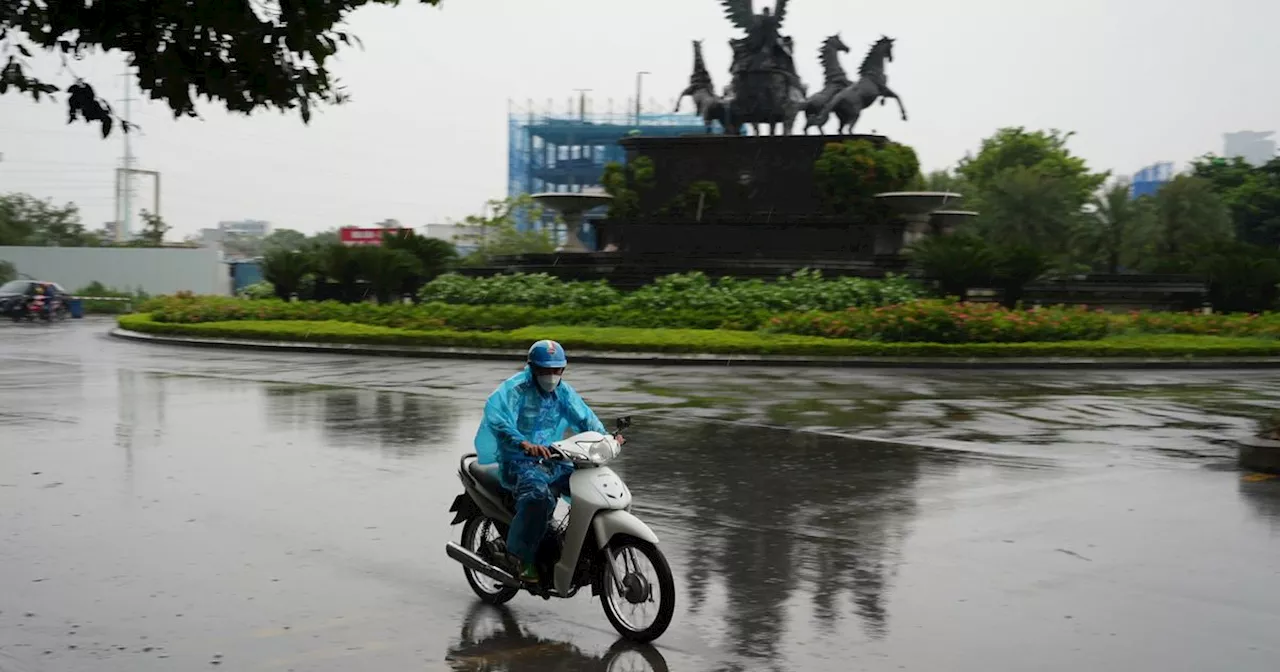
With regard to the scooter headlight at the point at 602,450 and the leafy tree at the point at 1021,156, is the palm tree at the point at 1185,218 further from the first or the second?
the scooter headlight at the point at 602,450

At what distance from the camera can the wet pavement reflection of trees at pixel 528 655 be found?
18.6 feet

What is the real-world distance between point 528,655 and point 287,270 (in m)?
33.6

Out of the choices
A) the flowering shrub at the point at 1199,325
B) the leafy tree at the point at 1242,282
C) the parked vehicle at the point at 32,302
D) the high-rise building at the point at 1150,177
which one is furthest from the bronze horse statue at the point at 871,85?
the high-rise building at the point at 1150,177

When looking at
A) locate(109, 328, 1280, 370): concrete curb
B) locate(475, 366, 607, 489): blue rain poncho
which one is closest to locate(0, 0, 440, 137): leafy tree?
locate(475, 366, 607, 489): blue rain poncho

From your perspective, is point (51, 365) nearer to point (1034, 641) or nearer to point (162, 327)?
point (162, 327)

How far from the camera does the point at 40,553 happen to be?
7.78 meters

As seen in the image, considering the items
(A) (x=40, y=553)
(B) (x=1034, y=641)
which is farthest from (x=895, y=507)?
(A) (x=40, y=553)

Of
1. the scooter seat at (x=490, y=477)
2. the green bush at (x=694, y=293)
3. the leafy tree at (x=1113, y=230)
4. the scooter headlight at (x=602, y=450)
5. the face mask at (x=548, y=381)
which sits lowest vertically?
the scooter seat at (x=490, y=477)

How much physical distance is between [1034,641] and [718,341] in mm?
18153

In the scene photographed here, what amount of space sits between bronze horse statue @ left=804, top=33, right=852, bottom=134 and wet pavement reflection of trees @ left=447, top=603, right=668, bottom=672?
33.7 meters

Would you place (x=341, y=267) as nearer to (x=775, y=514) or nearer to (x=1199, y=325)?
(x=1199, y=325)

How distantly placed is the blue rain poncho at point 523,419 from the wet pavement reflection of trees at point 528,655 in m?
0.71

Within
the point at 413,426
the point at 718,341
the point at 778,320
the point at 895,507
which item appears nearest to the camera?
the point at 895,507

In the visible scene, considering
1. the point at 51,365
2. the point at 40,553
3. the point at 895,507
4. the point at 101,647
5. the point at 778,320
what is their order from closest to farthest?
the point at 101,647 < the point at 40,553 < the point at 895,507 < the point at 51,365 < the point at 778,320
